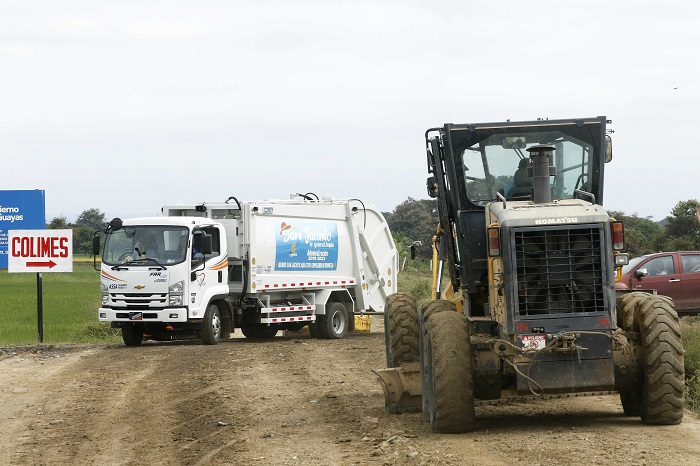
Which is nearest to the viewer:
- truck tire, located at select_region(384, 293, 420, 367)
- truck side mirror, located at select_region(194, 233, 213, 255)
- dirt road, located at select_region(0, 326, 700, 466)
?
dirt road, located at select_region(0, 326, 700, 466)

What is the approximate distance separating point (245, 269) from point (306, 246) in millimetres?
1754

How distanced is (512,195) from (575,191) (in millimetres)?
637

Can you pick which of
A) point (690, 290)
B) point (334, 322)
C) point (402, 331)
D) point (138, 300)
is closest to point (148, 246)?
point (138, 300)

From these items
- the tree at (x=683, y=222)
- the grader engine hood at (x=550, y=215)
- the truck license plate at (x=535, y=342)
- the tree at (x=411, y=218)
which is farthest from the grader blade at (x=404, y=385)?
the tree at (x=411, y=218)

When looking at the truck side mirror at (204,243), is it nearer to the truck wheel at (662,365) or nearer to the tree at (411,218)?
the truck wheel at (662,365)

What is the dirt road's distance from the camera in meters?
9.26

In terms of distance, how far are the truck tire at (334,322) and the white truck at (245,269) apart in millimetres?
23

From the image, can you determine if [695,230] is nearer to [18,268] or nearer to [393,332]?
[18,268]

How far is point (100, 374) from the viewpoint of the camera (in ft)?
55.9

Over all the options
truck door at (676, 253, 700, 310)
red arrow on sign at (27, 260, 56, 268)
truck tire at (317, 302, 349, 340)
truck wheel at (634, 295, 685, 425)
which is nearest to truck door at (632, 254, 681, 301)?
truck door at (676, 253, 700, 310)

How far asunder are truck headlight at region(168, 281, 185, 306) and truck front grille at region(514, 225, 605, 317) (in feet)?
42.0

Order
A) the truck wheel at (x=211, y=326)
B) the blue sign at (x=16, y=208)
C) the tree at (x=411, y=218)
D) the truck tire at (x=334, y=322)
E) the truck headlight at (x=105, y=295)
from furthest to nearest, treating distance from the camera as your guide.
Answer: the tree at (x=411, y=218)
the blue sign at (x=16, y=208)
the truck tire at (x=334, y=322)
the truck wheel at (x=211, y=326)
the truck headlight at (x=105, y=295)

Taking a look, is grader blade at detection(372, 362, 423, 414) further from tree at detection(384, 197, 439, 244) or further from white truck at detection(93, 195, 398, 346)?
tree at detection(384, 197, 439, 244)

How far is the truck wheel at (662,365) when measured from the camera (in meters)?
9.96
